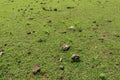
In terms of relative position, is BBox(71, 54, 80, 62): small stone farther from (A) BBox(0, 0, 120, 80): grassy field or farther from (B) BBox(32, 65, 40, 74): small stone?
(B) BBox(32, 65, 40, 74): small stone

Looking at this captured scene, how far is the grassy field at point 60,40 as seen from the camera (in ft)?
26.2

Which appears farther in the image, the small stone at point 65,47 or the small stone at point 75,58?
the small stone at point 65,47

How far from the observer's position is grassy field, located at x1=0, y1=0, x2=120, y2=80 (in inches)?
314

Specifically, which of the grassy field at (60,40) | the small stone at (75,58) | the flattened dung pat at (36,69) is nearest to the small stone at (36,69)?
the flattened dung pat at (36,69)

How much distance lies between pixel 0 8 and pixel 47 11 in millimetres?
3649

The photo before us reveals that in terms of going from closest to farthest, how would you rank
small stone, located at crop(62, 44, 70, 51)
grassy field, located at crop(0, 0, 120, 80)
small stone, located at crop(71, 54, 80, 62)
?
1. grassy field, located at crop(0, 0, 120, 80)
2. small stone, located at crop(71, 54, 80, 62)
3. small stone, located at crop(62, 44, 70, 51)

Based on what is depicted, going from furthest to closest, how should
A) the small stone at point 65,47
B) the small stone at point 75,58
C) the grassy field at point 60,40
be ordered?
the small stone at point 65,47 → the small stone at point 75,58 → the grassy field at point 60,40

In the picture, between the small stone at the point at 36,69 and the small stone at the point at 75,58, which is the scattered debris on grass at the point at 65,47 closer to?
the small stone at the point at 75,58

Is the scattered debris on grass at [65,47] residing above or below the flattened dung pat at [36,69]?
above

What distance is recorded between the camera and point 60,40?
9.78 metres

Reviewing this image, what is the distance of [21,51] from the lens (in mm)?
9156

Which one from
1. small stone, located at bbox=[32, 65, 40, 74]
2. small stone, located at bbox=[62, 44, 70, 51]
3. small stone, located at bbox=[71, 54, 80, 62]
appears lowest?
small stone, located at bbox=[32, 65, 40, 74]

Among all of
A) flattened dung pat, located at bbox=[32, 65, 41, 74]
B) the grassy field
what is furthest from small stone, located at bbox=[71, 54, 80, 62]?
flattened dung pat, located at bbox=[32, 65, 41, 74]

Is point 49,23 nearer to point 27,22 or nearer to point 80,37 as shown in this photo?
point 27,22
